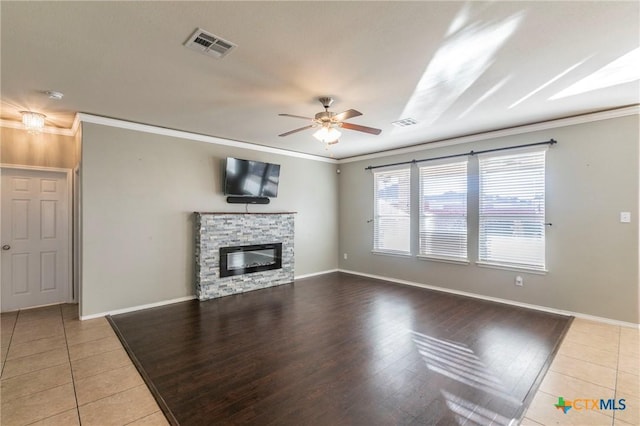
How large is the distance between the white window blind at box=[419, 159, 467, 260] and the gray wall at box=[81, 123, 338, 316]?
329 cm

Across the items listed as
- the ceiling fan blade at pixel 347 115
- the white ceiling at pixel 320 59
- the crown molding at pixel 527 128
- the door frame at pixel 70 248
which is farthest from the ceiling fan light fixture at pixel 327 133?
the door frame at pixel 70 248

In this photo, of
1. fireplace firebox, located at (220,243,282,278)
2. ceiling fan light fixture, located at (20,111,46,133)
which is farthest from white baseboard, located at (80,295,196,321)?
ceiling fan light fixture, located at (20,111,46,133)

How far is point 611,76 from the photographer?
9.62 ft

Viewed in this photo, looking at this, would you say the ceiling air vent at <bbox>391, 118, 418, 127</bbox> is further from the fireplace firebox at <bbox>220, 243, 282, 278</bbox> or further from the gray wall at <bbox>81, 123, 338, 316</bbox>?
the fireplace firebox at <bbox>220, 243, 282, 278</bbox>

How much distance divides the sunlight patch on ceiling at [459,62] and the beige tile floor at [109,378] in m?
2.82

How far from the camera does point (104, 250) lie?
4188mm

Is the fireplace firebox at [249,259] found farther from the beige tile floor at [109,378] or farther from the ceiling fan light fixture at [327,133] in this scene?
the ceiling fan light fixture at [327,133]

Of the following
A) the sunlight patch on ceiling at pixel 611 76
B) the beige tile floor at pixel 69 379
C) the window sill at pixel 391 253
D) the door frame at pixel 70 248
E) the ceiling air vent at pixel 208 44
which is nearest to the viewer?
the beige tile floor at pixel 69 379

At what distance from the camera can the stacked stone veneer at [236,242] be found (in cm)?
494

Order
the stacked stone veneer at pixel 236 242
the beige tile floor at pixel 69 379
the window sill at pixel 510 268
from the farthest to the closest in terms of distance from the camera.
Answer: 1. the stacked stone veneer at pixel 236 242
2. the window sill at pixel 510 268
3. the beige tile floor at pixel 69 379

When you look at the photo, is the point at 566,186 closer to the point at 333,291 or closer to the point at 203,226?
the point at 333,291

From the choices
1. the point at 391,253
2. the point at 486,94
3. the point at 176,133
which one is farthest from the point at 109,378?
the point at 391,253

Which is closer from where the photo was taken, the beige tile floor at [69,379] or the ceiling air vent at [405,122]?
the beige tile floor at [69,379]

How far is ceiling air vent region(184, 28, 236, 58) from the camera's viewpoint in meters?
2.24
